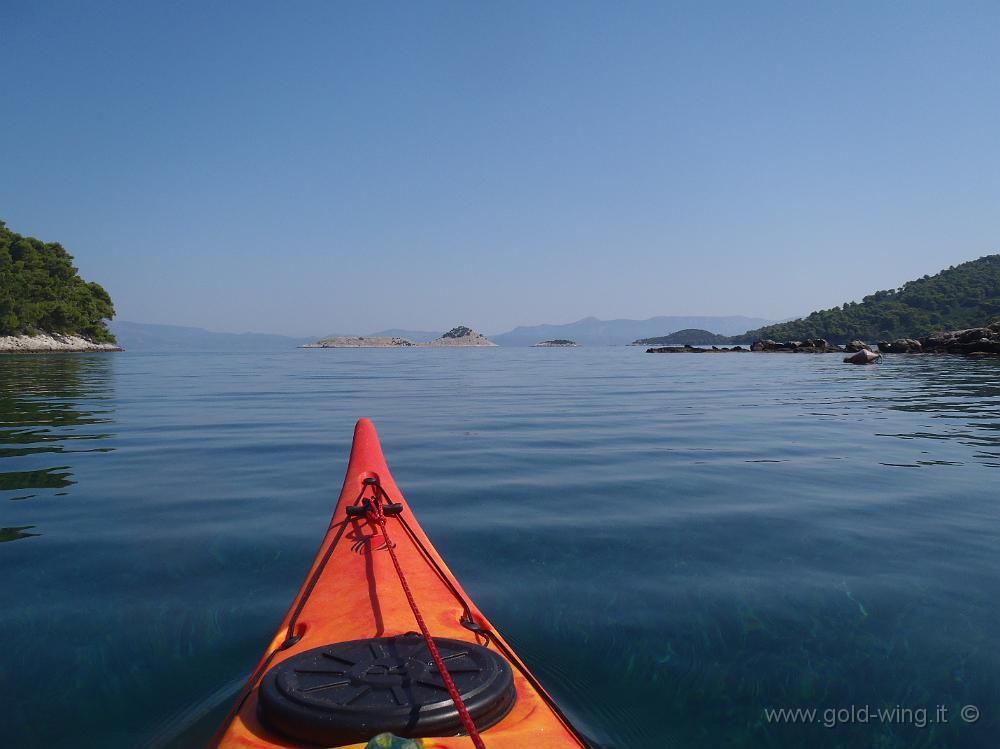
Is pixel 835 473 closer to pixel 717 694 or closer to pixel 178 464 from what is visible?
pixel 717 694

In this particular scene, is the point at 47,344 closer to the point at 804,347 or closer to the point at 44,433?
the point at 44,433

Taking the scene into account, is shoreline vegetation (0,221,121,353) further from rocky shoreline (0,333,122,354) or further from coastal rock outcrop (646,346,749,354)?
coastal rock outcrop (646,346,749,354)

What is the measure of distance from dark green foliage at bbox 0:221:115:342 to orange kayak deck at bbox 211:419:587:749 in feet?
285

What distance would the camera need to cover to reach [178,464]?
1003cm

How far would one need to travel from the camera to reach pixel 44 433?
508 inches

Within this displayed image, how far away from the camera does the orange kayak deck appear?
94.0 inches

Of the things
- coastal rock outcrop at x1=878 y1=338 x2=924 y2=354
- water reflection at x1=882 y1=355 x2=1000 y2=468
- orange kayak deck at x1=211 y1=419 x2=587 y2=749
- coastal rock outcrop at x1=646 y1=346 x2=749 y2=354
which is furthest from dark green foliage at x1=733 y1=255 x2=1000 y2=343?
orange kayak deck at x1=211 y1=419 x2=587 y2=749

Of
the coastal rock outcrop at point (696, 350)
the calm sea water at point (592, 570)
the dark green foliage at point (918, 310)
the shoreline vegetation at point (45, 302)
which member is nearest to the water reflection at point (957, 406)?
the calm sea water at point (592, 570)

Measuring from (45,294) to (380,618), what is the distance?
96.2 meters

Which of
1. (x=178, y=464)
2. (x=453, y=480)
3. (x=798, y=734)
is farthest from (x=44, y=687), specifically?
(x=178, y=464)

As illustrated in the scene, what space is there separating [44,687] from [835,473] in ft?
30.0

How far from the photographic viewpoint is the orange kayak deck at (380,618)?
2387 millimetres

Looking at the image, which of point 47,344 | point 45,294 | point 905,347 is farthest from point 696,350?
point 45,294

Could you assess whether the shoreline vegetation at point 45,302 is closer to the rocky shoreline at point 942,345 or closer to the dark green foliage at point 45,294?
the dark green foliage at point 45,294
